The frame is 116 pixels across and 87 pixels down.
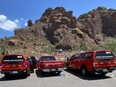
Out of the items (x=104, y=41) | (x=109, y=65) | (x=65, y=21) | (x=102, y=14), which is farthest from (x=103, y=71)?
(x=102, y=14)

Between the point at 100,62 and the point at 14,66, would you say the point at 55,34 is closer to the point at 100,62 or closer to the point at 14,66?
the point at 14,66

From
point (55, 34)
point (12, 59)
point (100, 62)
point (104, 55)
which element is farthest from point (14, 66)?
point (55, 34)

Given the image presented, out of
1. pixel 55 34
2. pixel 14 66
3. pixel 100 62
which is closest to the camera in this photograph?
pixel 100 62

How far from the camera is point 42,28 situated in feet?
353

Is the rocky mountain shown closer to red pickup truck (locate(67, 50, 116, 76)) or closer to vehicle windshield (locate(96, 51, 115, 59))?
red pickup truck (locate(67, 50, 116, 76))

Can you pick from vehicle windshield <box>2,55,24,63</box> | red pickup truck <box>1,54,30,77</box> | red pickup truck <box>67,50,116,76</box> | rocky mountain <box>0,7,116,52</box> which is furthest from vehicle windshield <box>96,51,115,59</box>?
rocky mountain <box>0,7,116,52</box>

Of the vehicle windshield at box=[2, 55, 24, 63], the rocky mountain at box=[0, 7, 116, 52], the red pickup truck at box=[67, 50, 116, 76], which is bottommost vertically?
the red pickup truck at box=[67, 50, 116, 76]

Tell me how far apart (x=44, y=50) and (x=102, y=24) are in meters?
51.8

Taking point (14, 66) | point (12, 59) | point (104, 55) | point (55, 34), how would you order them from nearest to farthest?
point (104, 55), point (14, 66), point (12, 59), point (55, 34)

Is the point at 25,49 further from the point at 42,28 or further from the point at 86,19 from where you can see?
the point at 86,19

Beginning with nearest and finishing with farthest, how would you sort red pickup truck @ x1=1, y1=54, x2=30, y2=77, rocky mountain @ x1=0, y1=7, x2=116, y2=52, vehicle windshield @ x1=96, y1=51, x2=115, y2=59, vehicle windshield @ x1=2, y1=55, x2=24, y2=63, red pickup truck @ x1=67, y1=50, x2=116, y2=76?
red pickup truck @ x1=67, y1=50, x2=116, y2=76
vehicle windshield @ x1=96, y1=51, x2=115, y2=59
red pickup truck @ x1=1, y1=54, x2=30, y2=77
vehicle windshield @ x1=2, y1=55, x2=24, y2=63
rocky mountain @ x1=0, y1=7, x2=116, y2=52

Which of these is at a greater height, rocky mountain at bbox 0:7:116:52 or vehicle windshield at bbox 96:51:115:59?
rocky mountain at bbox 0:7:116:52

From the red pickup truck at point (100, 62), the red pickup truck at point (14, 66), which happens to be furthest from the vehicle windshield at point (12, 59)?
the red pickup truck at point (100, 62)

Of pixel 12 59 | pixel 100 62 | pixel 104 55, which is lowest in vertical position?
Answer: pixel 100 62
